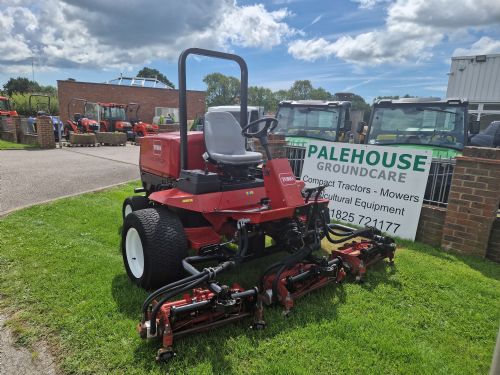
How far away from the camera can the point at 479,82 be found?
11156 millimetres

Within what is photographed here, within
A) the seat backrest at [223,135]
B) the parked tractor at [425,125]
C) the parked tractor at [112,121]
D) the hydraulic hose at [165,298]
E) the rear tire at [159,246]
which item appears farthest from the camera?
the parked tractor at [112,121]

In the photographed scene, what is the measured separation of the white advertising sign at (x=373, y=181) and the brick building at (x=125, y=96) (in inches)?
708

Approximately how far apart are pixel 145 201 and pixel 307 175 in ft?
9.17

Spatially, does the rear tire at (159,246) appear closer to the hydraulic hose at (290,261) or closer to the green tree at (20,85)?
the hydraulic hose at (290,261)

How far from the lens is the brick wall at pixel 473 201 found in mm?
3875

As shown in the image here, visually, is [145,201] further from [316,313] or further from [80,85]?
[80,85]

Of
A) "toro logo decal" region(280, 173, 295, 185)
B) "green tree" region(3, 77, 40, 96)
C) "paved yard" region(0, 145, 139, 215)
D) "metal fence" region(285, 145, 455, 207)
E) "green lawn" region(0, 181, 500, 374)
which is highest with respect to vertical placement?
"green tree" region(3, 77, 40, 96)

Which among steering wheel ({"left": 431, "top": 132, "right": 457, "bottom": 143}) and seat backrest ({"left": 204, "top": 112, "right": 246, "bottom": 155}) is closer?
seat backrest ({"left": 204, "top": 112, "right": 246, "bottom": 155})

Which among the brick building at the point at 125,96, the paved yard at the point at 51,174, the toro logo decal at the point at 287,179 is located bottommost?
the paved yard at the point at 51,174

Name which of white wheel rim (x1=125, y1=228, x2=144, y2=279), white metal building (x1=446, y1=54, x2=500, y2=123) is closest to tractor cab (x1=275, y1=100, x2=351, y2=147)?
white wheel rim (x1=125, y1=228, x2=144, y2=279)

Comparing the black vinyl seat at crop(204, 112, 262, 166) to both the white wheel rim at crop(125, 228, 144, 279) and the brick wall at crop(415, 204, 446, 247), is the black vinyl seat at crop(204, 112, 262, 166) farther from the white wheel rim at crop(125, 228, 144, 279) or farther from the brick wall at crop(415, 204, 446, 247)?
the brick wall at crop(415, 204, 446, 247)

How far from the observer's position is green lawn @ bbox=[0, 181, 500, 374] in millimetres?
2230

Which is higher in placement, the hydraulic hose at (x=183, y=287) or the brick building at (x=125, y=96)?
the brick building at (x=125, y=96)

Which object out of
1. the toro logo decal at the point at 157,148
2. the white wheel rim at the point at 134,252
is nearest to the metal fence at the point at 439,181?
the toro logo decal at the point at 157,148
